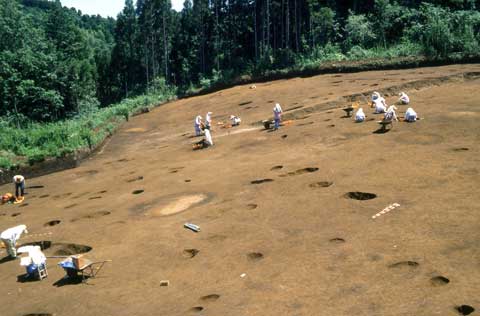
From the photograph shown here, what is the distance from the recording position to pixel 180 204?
2011 cm

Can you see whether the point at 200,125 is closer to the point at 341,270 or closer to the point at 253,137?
the point at 253,137

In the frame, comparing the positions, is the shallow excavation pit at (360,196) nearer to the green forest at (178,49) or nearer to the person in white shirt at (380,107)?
the person in white shirt at (380,107)

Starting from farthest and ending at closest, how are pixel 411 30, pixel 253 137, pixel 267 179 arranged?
pixel 411 30 → pixel 253 137 → pixel 267 179

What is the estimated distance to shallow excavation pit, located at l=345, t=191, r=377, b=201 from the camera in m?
17.0

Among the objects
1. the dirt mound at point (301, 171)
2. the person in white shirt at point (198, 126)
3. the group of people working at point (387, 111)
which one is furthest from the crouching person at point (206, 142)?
the dirt mound at point (301, 171)

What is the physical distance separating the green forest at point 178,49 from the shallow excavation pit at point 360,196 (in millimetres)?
24264

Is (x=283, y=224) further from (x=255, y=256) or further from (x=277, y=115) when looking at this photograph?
(x=277, y=115)

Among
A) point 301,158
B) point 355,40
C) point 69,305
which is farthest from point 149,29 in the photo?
point 69,305

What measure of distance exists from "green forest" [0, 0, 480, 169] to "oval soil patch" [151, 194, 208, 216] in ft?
58.8

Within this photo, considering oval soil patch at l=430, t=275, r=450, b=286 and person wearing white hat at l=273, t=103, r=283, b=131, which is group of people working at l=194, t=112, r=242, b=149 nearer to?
person wearing white hat at l=273, t=103, r=283, b=131

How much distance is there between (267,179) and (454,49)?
28.8 m

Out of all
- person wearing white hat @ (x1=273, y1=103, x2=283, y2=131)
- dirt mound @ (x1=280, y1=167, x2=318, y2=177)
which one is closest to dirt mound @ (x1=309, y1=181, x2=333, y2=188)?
dirt mound @ (x1=280, y1=167, x2=318, y2=177)

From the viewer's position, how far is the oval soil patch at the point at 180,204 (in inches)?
764

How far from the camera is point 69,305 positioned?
12.7 m
